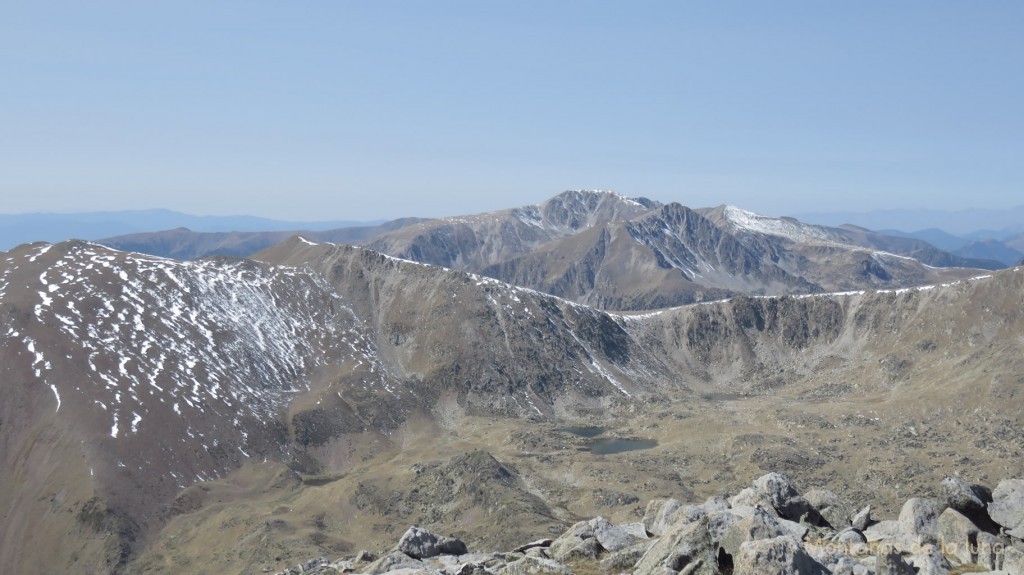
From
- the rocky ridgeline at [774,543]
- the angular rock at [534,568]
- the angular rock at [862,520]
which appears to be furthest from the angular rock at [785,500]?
the angular rock at [534,568]

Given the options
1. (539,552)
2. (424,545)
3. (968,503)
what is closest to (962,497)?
(968,503)

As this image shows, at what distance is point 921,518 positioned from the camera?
42750mm

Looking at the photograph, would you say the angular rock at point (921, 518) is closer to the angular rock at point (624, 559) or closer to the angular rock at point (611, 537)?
the angular rock at point (624, 559)

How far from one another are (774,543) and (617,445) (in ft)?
537

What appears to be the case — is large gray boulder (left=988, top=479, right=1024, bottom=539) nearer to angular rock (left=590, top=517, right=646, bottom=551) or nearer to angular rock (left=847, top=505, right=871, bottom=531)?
angular rock (left=847, top=505, right=871, bottom=531)

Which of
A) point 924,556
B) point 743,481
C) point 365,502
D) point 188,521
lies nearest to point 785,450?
point 743,481

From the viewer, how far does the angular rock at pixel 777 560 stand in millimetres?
30203

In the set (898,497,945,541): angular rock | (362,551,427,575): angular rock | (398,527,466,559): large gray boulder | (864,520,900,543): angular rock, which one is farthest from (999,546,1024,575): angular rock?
(398,527,466,559): large gray boulder

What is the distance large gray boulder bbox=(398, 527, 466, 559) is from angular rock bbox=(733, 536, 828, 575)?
2766 cm

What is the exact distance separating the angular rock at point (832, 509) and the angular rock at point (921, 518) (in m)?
5.20

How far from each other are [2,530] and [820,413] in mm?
185924

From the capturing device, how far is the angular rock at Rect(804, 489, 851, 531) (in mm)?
49072

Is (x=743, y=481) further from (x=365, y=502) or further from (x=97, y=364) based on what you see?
(x=97, y=364)

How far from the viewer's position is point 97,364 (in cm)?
16588
